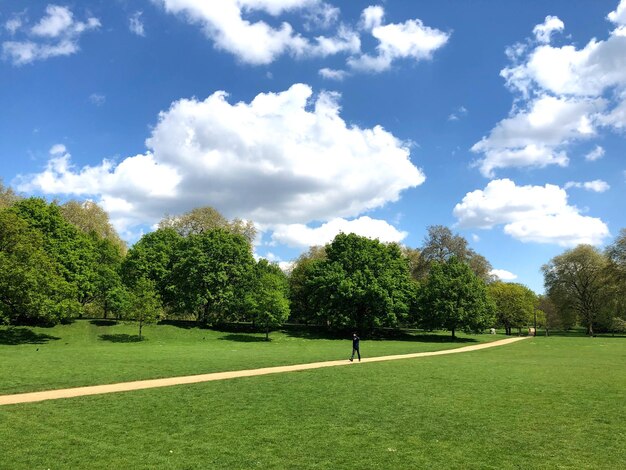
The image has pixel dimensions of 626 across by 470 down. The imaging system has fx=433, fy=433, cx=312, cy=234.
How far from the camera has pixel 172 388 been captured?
1702 centimetres

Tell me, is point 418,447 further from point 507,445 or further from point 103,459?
point 103,459

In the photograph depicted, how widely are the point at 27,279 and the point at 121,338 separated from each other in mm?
12860

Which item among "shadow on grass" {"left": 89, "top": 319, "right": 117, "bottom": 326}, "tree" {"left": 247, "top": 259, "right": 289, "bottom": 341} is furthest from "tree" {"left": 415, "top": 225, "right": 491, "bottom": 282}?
"shadow on grass" {"left": 89, "top": 319, "right": 117, "bottom": 326}

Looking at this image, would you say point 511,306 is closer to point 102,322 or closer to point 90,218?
point 102,322

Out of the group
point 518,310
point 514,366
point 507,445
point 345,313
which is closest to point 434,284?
point 345,313

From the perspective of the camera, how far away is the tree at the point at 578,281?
2985 inches

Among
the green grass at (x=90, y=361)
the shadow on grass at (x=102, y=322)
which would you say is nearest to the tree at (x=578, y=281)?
the green grass at (x=90, y=361)

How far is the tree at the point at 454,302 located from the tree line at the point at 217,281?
0.14 metres

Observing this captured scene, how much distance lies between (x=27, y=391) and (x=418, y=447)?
14466mm

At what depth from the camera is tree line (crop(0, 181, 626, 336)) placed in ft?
143

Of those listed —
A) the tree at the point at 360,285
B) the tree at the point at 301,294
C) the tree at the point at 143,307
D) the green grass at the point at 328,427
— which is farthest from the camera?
the tree at the point at 301,294

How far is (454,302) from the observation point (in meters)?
55.4

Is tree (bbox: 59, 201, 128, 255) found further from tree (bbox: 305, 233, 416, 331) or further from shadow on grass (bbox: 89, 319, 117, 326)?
tree (bbox: 305, 233, 416, 331)

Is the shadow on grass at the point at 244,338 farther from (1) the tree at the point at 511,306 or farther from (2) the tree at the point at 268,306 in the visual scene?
(1) the tree at the point at 511,306
